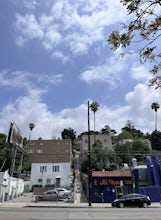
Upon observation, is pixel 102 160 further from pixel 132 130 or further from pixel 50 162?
pixel 132 130

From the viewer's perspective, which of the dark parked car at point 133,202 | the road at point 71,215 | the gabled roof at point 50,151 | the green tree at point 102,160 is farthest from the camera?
the gabled roof at point 50,151

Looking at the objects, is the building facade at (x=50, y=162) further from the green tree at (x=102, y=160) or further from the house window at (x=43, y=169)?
the green tree at (x=102, y=160)

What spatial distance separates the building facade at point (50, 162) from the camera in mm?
62044

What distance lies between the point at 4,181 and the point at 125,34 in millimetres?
34954

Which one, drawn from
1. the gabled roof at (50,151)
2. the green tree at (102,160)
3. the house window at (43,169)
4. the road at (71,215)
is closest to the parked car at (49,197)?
the road at (71,215)

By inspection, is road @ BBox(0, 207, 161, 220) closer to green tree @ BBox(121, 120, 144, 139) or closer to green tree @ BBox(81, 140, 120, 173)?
green tree @ BBox(81, 140, 120, 173)

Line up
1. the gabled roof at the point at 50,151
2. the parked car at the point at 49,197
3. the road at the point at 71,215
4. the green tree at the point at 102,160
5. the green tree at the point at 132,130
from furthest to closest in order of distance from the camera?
1. the green tree at the point at 132,130
2. the gabled roof at the point at 50,151
3. the green tree at the point at 102,160
4. the parked car at the point at 49,197
5. the road at the point at 71,215

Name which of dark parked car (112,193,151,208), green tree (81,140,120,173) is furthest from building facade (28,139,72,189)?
dark parked car (112,193,151,208)

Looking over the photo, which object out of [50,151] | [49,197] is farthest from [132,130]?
[49,197]

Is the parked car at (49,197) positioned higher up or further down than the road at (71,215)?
higher up

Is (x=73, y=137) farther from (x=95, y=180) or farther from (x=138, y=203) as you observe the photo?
(x=138, y=203)

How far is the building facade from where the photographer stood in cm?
6204

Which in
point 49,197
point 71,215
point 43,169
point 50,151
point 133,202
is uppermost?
point 50,151

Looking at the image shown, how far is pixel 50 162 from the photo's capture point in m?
65.8
